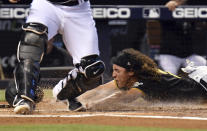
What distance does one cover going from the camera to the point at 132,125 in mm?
3793

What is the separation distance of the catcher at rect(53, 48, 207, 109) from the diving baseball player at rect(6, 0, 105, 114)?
0.23 m

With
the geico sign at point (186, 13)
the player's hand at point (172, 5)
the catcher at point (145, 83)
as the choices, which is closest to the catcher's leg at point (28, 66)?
the catcher at point (145, 83)

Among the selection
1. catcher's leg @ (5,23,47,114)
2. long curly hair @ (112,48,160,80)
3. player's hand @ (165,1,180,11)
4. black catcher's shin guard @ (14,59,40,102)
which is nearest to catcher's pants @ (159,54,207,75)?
player's hand @ (165,1,180,11)

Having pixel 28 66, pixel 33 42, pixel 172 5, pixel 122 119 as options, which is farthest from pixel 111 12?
pixel 122 119

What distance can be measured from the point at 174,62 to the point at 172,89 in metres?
4.92

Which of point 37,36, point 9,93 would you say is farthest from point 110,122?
point 9,93

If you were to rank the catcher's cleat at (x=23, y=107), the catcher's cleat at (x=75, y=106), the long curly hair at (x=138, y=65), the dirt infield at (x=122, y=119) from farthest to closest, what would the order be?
the long curly hair at (x=138, y=65) → the catcher's cleat at (x=75, y=106) → the catcher's cleat at (x=23, y=107) → the dirt infield at (x=122, y=119)

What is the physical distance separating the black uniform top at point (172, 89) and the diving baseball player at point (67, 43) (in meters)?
0.57

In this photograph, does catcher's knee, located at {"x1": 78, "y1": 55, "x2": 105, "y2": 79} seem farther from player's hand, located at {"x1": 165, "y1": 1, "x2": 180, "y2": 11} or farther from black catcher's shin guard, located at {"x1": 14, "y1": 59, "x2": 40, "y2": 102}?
player's hand, located at {"x1": 165, "y1": 1, "x2": 180, "y2": 11}

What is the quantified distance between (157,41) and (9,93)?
6.56 m

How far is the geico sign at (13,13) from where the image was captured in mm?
10391

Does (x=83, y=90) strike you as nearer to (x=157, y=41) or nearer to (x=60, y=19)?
(x=60, y=19)

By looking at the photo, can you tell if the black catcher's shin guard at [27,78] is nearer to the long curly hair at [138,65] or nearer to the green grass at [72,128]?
the green grass at [72,128]

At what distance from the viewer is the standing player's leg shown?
4.99 meters
